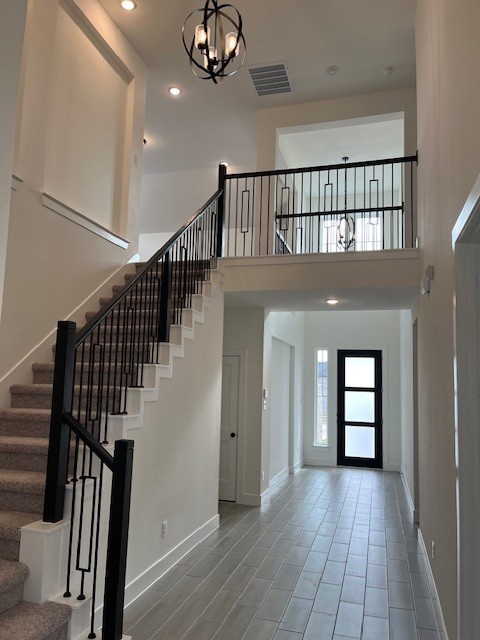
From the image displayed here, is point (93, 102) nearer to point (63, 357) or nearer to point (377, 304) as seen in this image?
point (63, 357)

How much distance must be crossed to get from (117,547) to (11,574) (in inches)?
23.4

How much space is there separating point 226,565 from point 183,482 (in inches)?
32.6

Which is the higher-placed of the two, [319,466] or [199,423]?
[199,423]

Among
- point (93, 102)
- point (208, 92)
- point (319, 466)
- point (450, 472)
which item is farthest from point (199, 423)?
point (319, 466)

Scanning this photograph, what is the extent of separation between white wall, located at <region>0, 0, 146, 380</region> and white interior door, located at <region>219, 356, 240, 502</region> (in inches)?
87.5

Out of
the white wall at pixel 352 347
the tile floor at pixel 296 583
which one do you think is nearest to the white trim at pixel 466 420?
the tile floor at pixel 296 583

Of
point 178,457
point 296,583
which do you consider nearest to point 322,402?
point 178,457

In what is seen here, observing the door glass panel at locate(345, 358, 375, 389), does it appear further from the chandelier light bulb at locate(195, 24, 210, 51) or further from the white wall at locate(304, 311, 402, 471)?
the chandelier light bulb at locate(195, 24, 210, 51)

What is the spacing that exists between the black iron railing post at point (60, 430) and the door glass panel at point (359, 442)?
8.19 meters

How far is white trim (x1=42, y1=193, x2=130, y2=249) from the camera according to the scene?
15.4ft

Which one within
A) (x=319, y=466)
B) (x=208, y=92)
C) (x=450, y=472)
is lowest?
(x=319, y=466)

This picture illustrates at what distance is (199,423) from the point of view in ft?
16.5

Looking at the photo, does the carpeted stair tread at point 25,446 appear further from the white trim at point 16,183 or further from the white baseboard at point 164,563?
the white trim at point 16,183

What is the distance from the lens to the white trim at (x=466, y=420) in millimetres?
2242
